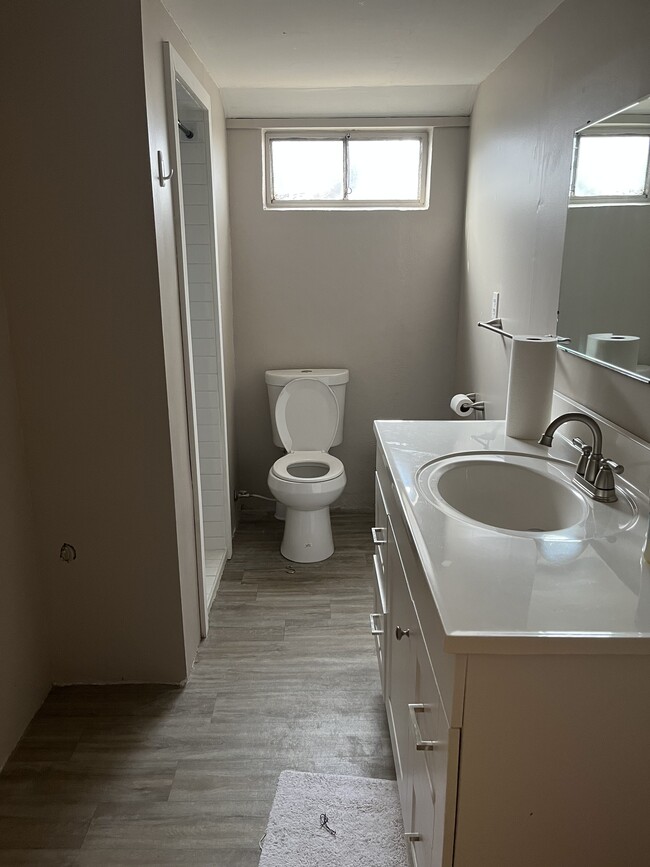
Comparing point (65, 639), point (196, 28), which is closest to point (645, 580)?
point (65, 639)

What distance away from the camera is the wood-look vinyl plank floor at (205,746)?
170cm

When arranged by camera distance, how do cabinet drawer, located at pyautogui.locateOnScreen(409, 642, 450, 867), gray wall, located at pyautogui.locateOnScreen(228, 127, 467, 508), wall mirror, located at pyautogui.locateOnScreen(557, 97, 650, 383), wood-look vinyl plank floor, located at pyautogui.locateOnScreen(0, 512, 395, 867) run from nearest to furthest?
1. cabinet drawer, located at pyautogui.locateOnScreen(409, 642, 450, 867)
2. wall mirror, located at pyautogui.locateOnScreen(557, 97, 650, 383)
3. wood-look vinyl plank floor, located at pyautogui.locateOnScreen(0, 512, 395, 867)
4. gray wall, located at pyautogui.locateOnScreen(228, 127, 467, 508)

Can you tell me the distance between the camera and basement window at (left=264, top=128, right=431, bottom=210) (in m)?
3.32

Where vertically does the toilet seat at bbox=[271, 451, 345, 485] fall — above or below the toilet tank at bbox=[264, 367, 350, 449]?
below

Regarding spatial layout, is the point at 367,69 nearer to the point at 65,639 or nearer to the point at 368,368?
the point at 368,368

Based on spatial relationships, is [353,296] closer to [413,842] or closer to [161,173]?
[161,173]

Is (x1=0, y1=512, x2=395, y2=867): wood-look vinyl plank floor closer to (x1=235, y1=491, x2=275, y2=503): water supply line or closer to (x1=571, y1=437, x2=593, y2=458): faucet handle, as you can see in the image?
(x1=235, y1=491, x2=275, y2=503): water supply line

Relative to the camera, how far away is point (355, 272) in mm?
3412

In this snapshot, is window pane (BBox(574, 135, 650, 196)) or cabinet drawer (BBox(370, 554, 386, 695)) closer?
window pane (BBox(574, 135, 650, 196))

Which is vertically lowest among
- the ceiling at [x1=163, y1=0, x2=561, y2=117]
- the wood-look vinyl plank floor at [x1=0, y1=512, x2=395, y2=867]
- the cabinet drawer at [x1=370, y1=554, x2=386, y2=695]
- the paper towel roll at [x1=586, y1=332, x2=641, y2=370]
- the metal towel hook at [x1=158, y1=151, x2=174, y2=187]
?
the wood-look vinyl plank floor at [x1=0, y1=512, x2=395, y2=867]

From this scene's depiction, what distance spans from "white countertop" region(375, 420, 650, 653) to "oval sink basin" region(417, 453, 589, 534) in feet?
0.43

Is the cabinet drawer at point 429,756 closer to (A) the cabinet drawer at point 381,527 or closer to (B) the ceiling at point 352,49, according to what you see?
(A) the cabinet drawer at point 381,527

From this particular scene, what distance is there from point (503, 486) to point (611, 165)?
2.74 ft

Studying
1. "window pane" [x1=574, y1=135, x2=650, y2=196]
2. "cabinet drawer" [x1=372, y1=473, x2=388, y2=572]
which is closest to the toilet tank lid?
"cabinet drawer" [x1=372, y1=473, x2=388, y2=572]
